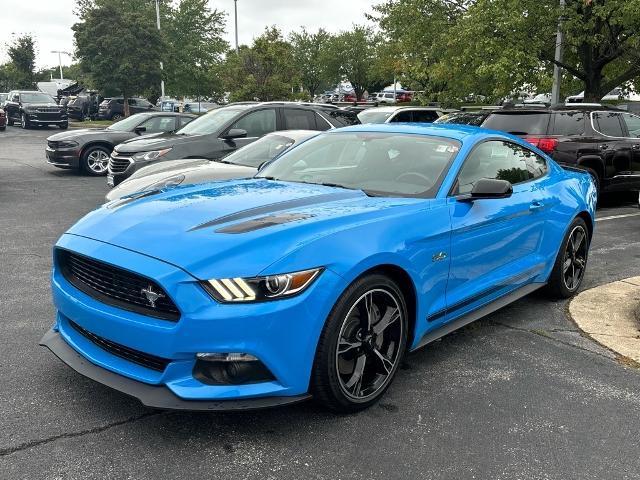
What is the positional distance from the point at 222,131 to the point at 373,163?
5991 millimetres

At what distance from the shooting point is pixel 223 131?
9773mm

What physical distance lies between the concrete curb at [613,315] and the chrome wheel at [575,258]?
16cm

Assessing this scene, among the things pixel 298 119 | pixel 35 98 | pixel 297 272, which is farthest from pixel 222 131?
pixel 35 98

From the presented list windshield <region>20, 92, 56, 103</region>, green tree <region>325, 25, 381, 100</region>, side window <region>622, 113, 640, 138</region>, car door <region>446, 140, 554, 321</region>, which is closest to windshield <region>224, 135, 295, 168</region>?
car door <region>446, 140, 554, 321</region>

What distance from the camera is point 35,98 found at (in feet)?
102

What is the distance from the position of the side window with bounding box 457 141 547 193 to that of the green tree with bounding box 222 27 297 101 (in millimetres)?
19164

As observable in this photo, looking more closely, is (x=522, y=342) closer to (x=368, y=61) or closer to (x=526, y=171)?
(x=526, y=171)

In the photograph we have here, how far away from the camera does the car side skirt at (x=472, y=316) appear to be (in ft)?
12.2

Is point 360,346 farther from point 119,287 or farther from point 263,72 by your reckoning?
point 263,72

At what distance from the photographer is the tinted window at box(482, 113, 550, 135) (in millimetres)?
9867

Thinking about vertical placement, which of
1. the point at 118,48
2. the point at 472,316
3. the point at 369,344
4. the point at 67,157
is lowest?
the point at 472,316

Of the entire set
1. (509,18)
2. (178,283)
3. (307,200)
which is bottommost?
(178,283)

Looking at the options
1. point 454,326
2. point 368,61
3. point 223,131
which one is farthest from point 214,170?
point 368,61

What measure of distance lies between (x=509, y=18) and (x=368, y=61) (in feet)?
144
